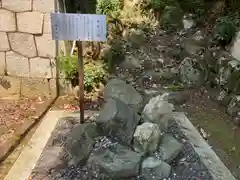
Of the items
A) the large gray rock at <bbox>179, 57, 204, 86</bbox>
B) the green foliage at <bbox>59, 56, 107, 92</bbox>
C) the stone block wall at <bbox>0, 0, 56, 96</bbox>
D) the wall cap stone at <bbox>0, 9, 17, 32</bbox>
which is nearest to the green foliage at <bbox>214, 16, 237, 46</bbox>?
the large gray rock at <bbox>179, 57, 204, 86</bbox>

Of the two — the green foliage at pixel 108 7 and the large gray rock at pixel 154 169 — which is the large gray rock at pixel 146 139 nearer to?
the large gray rock at pixel 154 169

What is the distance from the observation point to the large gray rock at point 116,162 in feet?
8.73

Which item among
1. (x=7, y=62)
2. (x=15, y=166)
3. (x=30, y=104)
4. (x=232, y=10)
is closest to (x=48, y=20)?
(x=7, y=62)

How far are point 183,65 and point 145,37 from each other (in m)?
1.59

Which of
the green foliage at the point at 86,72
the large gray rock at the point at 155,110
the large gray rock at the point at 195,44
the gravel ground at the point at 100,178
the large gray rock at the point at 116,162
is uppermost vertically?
the large gray rock at the point at 195,44

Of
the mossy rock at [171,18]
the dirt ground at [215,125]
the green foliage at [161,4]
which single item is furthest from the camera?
the green foliage at [161,4]

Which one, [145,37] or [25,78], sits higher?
[145,37]

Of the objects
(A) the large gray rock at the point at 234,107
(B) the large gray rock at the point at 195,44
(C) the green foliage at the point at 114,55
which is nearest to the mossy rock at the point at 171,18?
(B) the large gray rock at the point at 195,44

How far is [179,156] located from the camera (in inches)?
119

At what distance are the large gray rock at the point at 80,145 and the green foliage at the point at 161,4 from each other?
17.2 feet

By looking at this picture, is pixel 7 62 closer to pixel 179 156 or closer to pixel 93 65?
pixel 93 65

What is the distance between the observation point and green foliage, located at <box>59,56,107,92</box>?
14.8 ft

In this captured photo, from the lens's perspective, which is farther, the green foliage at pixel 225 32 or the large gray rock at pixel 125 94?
the green foliage at pixel 225 32

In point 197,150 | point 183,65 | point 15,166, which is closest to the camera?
point 15,166
